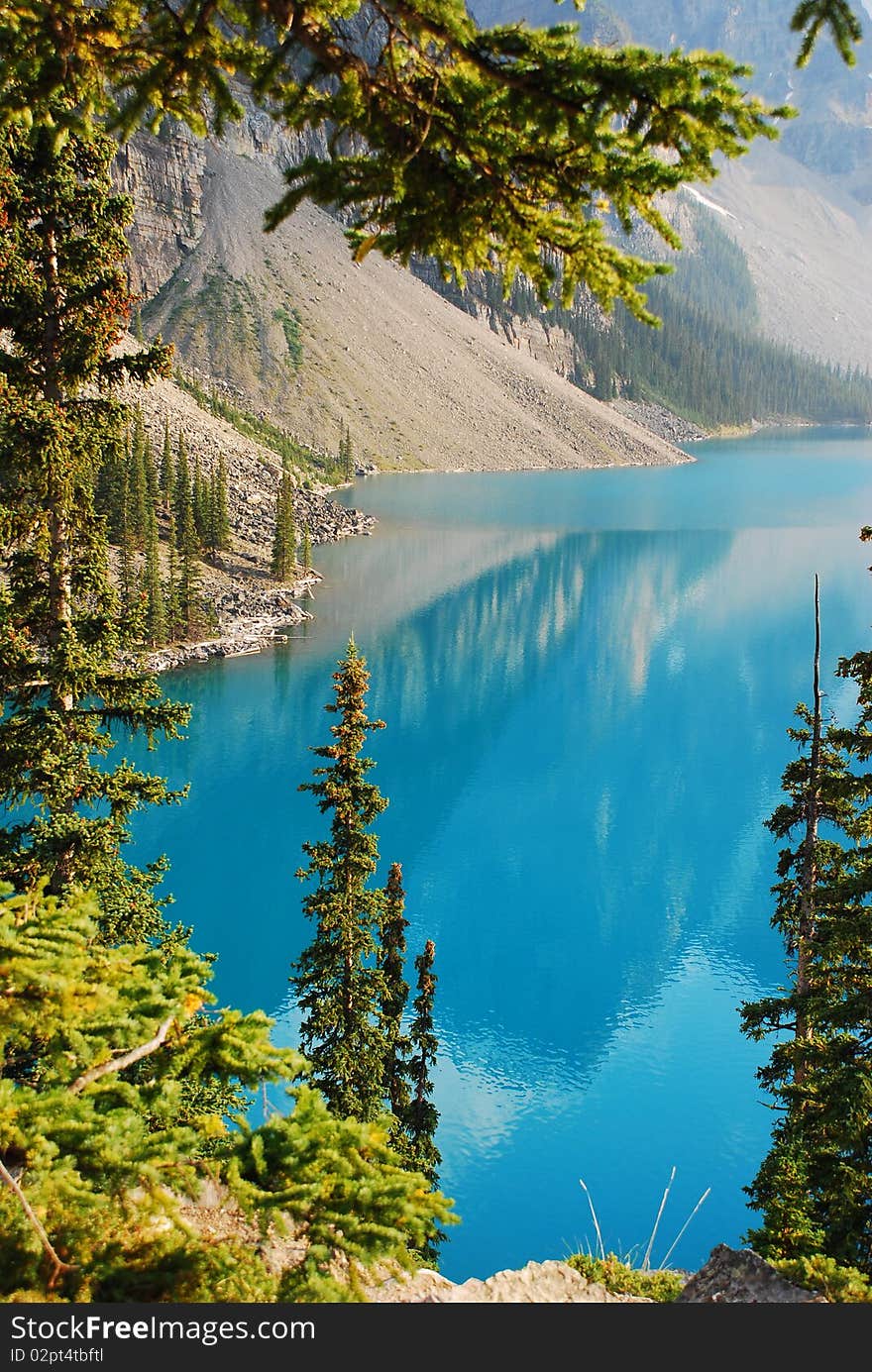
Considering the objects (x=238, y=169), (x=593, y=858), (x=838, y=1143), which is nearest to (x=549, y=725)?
(x=593, y=858)

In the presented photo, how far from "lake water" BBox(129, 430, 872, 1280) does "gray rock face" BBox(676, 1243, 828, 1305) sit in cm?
1258

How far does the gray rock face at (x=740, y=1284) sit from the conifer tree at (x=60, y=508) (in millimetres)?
7191

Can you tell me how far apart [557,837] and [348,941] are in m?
23.4

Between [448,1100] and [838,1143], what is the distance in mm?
14825

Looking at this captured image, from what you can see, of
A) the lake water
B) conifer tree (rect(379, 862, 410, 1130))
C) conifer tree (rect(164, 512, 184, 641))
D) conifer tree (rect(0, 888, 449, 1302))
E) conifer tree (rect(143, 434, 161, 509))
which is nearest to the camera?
conifer tree (rect(0, 888, 449, 1302))

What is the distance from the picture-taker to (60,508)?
435 inches

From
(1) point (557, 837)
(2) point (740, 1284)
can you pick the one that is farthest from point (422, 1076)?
(1) point (557, 837)

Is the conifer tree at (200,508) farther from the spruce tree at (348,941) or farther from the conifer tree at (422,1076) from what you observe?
the spruce tree at (348,941)

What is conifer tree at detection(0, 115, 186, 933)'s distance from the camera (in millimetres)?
10547

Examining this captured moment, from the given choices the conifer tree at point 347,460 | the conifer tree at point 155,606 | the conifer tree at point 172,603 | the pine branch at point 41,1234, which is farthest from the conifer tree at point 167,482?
the pine branch at point 41,1234

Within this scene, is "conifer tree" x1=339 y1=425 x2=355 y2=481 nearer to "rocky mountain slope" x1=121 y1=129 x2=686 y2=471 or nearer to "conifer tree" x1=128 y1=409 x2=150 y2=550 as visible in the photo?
"rocky mountain slope" x1=121 y1=129 x2=686 y2=471

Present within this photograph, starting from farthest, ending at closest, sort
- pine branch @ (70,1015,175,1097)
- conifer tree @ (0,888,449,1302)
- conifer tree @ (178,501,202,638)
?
1. conifer tree @ (178,501,202,638)
2. pine branch @ (70,1015,175,1097)
3. conifer tree @ (0,888,449,1302)

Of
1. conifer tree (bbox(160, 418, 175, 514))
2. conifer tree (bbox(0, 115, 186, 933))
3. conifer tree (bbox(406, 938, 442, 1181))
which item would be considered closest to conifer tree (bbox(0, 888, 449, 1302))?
conifer tree (bbox(0, 115, 186, 933))

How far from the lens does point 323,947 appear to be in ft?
55.3
